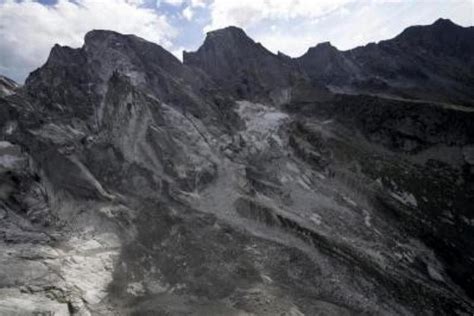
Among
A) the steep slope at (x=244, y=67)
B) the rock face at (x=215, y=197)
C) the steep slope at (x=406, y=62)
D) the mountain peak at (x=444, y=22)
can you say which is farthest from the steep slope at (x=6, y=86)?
the mountain peak at (x=444, y=22)

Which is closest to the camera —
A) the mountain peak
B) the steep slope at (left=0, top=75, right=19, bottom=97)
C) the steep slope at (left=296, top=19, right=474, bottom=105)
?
the steep slope at (left=0, top=75, right=19, bottom=97)

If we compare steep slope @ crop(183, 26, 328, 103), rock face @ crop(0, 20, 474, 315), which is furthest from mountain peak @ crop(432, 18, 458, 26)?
rock face @ crop(0, 20, 474, 315)

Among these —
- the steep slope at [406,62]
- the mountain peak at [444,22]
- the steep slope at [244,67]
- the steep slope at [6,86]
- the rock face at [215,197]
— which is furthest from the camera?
the mountain peak at [444,22]

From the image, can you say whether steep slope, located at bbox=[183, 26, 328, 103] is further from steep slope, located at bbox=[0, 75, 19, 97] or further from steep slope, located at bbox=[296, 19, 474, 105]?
steep slope, located at bbox=[0, 75, 19, 97]

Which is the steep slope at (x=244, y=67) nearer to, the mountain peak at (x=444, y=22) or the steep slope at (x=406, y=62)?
the steep slope at (x=406, y=62)

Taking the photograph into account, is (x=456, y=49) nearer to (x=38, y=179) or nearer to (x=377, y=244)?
(x=377, y=244)

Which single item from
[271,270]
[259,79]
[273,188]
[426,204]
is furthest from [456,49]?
[271,270]

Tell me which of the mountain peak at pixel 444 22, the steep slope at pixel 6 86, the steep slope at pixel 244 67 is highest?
the mountain peak at pixel 444 22
